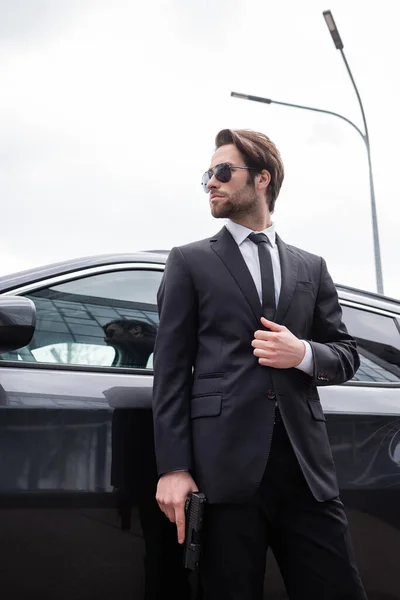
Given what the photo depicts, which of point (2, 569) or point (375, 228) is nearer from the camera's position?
point (2, 569)

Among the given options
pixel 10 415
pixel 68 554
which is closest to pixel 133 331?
pixel 10 415

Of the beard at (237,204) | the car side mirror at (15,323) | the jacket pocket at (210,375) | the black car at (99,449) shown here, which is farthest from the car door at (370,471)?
the car side mirror at (15,323)

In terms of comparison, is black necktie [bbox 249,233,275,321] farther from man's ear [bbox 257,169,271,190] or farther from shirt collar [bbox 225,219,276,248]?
man's ear [bbox 257,169,271,190]

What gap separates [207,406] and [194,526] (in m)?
0.31

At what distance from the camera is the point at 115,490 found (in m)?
1.90

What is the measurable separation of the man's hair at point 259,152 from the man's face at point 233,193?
1.1 inches

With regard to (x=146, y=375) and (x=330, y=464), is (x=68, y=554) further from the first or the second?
(x=330, y=464)

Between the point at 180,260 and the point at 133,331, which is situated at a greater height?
the point at 180,260

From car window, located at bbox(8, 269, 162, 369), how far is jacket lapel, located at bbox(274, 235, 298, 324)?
20.5 inches

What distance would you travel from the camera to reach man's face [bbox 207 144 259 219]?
2.05 metres

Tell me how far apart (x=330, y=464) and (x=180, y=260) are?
2.38ft

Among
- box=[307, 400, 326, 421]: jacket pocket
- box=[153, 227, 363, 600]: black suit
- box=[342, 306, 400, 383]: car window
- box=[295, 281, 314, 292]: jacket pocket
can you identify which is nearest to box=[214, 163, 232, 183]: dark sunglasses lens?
box=[153, 227, 363, 600]: black suit

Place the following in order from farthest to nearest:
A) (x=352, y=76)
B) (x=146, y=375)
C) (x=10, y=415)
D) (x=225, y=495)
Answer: (x=352, y=76)
(x=146, y=375)
(x=10, y=415)
(x=225, y=495)

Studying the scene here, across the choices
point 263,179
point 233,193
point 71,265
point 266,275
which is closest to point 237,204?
point 233,193
